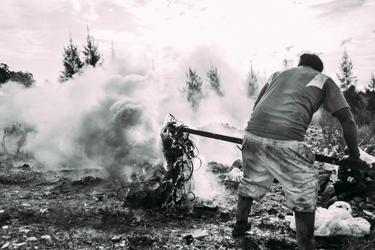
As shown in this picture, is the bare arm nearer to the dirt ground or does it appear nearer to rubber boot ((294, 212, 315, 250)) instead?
rubber boot ((294, 212, 315, 250))

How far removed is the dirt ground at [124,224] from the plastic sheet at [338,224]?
7 cm

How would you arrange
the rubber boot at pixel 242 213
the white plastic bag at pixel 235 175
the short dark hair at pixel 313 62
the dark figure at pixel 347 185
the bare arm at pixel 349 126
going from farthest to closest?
the white plastic bag at pixel 235 175 < the dark figure at pixel 347 185 < the rubber boot at pixel 242 213 < the short dark hair at pixel 313 62 < the bare arm at pixel 349 126

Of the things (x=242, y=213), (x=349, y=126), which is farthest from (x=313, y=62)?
(x=242, y=213)

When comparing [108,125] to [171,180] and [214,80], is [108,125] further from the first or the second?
[214,80]

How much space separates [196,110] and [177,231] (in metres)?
6.97

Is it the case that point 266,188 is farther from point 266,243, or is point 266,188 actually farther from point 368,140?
point 368,140

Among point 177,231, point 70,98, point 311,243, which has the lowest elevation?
point 177,231

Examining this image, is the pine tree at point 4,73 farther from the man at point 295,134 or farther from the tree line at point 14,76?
the man at point 295,134

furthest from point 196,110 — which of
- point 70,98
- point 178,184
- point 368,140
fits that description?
point 178,184

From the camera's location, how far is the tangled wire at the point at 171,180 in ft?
12.9

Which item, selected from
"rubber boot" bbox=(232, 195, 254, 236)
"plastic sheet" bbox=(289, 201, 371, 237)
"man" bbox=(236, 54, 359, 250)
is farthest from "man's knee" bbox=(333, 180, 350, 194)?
"rubber boot" bbox=(232, 195, 254, 236)

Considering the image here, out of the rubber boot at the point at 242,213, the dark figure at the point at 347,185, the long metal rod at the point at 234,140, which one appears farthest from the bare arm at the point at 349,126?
the dark figure at the point at 347,185

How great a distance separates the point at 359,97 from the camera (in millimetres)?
22156

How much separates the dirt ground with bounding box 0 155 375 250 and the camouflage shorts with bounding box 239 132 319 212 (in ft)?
2.90
